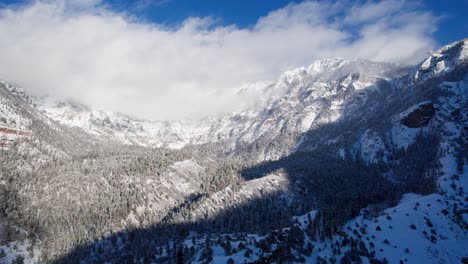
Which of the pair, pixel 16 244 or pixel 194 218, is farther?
pixel 194 218

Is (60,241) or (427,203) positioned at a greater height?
(60,241)

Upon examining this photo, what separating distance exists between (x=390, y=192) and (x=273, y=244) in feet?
356

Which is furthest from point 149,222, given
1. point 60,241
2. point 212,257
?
point 212,257

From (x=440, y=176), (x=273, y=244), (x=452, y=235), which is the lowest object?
(x=452, y=235)

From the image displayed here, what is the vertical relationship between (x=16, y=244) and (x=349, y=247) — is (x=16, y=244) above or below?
above

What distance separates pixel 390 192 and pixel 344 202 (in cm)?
3418

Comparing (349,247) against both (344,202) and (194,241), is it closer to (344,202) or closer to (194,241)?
(194,241)

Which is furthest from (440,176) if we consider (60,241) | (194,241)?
(60,241)

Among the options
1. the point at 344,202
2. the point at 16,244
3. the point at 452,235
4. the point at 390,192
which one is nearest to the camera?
the point at 452,235

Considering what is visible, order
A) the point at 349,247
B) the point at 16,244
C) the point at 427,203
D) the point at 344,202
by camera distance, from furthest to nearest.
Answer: the point at 344,202 → the point at 16,244 → the point at 427,203 → the point at 349,247

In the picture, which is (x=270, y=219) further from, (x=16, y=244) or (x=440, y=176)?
(x=16, y=244)

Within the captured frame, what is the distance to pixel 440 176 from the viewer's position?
175 meters

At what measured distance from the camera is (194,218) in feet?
595

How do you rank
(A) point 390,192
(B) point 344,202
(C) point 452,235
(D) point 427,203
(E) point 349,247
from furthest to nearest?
(A) point 390,192 < (B) point 344,202 < (D) point 427,203 < (C) point 452,235 < (E) point 349,247
